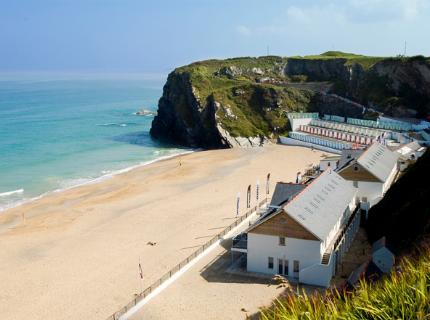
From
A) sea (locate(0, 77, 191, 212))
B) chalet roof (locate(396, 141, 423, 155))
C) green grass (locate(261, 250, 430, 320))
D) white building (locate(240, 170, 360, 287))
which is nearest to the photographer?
green grass (locate(261, 250, 430, 320))

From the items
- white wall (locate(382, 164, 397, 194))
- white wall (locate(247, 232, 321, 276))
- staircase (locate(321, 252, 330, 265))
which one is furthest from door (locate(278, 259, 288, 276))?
white wall (locate(382, 164, 397, 194))

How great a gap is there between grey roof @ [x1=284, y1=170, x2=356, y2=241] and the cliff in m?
43.0

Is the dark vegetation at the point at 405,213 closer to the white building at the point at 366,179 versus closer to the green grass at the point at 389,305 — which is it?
the white building at the point at 366,179

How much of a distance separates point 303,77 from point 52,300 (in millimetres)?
87460

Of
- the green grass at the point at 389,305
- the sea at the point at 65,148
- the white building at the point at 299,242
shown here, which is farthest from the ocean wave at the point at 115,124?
the green grass at the point at 389,305

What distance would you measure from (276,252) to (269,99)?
59910mm

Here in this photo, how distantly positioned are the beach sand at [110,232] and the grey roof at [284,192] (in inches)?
247

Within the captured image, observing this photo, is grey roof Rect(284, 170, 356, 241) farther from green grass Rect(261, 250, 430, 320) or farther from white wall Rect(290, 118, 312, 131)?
white wall Rect(290, 118, 312, 131)

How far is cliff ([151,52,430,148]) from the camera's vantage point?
256 feet

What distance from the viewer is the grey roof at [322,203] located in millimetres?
25812

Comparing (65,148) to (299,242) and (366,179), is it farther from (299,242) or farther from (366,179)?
(299,242)

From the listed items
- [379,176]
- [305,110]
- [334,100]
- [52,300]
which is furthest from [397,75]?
[52,300]

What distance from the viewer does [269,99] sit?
275 ft

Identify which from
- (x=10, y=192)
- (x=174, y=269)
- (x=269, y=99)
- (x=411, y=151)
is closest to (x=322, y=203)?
(x=174, y=269)
